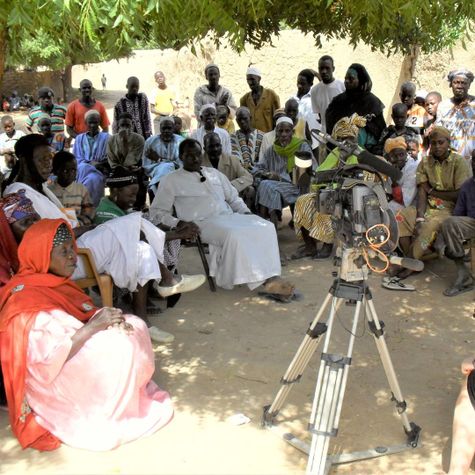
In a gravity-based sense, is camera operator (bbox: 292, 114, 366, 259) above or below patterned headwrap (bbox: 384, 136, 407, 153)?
below

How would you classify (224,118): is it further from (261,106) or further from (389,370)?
(389,370)

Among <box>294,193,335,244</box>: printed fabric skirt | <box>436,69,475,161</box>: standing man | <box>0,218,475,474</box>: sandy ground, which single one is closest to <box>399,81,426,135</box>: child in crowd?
<box>436,69,475,161</box>: standing man

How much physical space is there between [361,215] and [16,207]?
249cm

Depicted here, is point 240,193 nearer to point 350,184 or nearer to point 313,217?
point 313,217

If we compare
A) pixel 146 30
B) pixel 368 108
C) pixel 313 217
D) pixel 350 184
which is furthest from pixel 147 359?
pixel 368 108

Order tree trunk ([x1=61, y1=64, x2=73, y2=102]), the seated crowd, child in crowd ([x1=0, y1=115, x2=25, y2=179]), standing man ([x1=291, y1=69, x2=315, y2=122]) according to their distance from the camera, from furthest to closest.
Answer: tree trunk ([x1=61, y1=64, x2=73, y2=102]) < standing man ([x1=291, y1=69, x2=315, y2=122]) < child in crowd ([x1=0, y1=115, x2=25, y2=179]) < the seated crowd

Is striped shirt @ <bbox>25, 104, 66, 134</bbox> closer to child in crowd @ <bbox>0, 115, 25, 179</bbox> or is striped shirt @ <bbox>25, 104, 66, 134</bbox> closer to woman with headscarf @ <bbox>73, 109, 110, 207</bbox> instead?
child in crowd @ <bbox>0, 115, 25, 179</bbox>

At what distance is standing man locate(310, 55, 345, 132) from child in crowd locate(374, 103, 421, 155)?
1.08m

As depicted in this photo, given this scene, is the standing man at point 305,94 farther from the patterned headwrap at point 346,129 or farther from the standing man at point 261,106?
the patterned headwrap at point 346,129

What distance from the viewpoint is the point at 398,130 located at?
764 centimetres

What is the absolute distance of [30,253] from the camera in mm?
3752

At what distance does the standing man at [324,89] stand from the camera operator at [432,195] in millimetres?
2366

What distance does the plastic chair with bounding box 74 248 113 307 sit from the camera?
15.7 ft

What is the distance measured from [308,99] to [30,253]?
6440 millimetres
